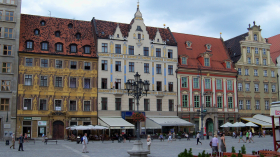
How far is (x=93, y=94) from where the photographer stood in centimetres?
4791

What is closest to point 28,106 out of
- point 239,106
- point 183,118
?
point 183,118

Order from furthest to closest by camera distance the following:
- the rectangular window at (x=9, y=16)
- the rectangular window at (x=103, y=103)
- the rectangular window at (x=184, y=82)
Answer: the rectangular window at (x=184, y=82) < the rectangular window at (x=103, y=103) < the rectangular window at (x=9, y=16)

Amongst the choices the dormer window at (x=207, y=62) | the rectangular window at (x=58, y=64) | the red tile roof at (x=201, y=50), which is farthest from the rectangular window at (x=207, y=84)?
the rectangular window at (x=58, y=64)

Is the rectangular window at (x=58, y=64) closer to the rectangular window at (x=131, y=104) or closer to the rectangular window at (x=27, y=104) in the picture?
the rectangular window at (x=27, y=104)

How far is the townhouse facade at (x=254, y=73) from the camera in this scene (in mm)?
58188

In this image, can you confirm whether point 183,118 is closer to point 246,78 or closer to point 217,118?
point 217,118

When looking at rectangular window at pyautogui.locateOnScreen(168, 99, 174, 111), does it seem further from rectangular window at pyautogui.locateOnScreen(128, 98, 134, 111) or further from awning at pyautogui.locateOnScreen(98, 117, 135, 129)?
awning at pyautogui.locateOnScreen(98, 117, 135, 129)

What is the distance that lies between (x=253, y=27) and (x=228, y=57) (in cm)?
673

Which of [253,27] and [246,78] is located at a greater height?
[253,27]


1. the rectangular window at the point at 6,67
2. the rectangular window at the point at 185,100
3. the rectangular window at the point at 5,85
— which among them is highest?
the rectangular window at the point at 6,67

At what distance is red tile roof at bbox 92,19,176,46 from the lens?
50.2m

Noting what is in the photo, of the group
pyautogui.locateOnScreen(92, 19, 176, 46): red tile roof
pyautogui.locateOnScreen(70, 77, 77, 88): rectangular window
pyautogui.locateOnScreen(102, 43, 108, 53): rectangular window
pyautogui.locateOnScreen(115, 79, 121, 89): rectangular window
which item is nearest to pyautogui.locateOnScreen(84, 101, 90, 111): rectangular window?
pyautogui.locateOnScreen(70, 77, 77, 88): rectangular window

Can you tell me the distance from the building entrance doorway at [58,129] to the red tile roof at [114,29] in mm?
13387

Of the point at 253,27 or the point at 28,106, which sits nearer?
the point at 28,106
